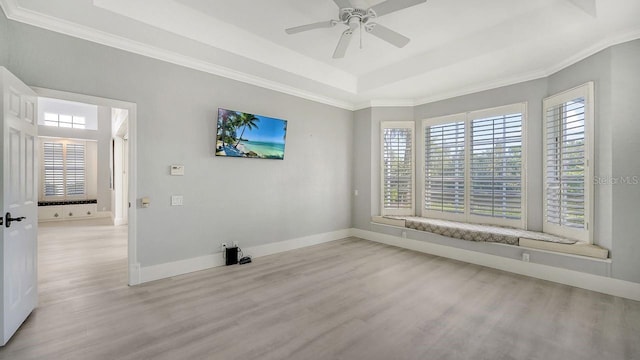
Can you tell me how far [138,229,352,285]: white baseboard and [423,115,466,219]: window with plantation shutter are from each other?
2385 mm

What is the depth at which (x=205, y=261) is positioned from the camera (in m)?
3.95

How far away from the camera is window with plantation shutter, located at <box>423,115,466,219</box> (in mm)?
4984

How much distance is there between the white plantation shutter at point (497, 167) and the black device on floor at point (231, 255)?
13.4 feet

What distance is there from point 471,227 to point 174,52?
16.8 feet

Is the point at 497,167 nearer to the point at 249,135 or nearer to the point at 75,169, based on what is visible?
the point at 249,135

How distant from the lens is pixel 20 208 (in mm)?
2424

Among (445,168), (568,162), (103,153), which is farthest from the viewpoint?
(103,153)

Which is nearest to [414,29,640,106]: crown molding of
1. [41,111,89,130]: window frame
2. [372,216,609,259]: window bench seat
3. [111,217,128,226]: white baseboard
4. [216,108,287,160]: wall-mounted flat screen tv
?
[372,216,609,259]: window bench seat

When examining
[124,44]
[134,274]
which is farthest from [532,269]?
[124,44]

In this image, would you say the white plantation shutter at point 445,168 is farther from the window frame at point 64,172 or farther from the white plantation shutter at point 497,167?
the window frame at point 64,172

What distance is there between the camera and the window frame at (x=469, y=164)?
427 centimetres

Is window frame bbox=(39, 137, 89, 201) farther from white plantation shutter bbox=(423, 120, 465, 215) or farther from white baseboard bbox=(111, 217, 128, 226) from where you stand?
white plantation shutter bbox=(423, 120, 465, 215)

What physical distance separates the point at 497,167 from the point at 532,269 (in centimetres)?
165

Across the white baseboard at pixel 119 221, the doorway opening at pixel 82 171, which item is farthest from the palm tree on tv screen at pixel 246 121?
the white baseboard at pixel 119 221
